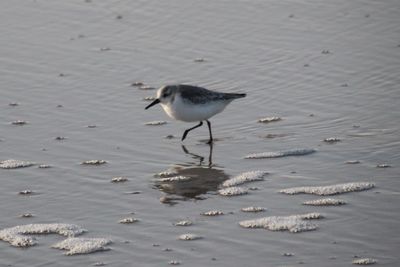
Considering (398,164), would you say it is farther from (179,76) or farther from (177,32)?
(177,32)

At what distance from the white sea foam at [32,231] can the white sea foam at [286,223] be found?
4.39 feet

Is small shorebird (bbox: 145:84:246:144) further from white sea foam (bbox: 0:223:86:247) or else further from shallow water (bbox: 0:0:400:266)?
white sea foam (bbox: 0:223:86:247)

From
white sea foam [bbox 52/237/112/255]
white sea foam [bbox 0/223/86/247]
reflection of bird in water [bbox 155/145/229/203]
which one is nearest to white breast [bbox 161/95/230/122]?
reflection of bird in water [bbox 155/145/229/203]

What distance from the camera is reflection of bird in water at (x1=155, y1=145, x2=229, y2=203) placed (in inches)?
333

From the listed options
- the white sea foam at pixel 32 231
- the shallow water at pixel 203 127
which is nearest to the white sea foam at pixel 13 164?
the shallow water at pixel 203 127

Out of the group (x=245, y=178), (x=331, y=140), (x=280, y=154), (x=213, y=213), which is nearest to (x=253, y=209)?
(x=213, y=213)

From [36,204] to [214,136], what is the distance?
2447 millimetres

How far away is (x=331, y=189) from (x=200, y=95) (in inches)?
88.9

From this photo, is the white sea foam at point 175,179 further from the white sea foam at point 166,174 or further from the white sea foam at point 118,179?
the white sea foam at point 118,179

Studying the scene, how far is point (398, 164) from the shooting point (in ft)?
28.8

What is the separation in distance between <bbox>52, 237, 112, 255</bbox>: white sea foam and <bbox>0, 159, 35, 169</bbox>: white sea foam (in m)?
1.84

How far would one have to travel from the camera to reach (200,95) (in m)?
9.96

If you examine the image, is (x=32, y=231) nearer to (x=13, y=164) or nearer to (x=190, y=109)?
(x=13, y=164)

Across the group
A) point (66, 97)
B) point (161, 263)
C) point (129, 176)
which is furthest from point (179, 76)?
point (161, 263)
